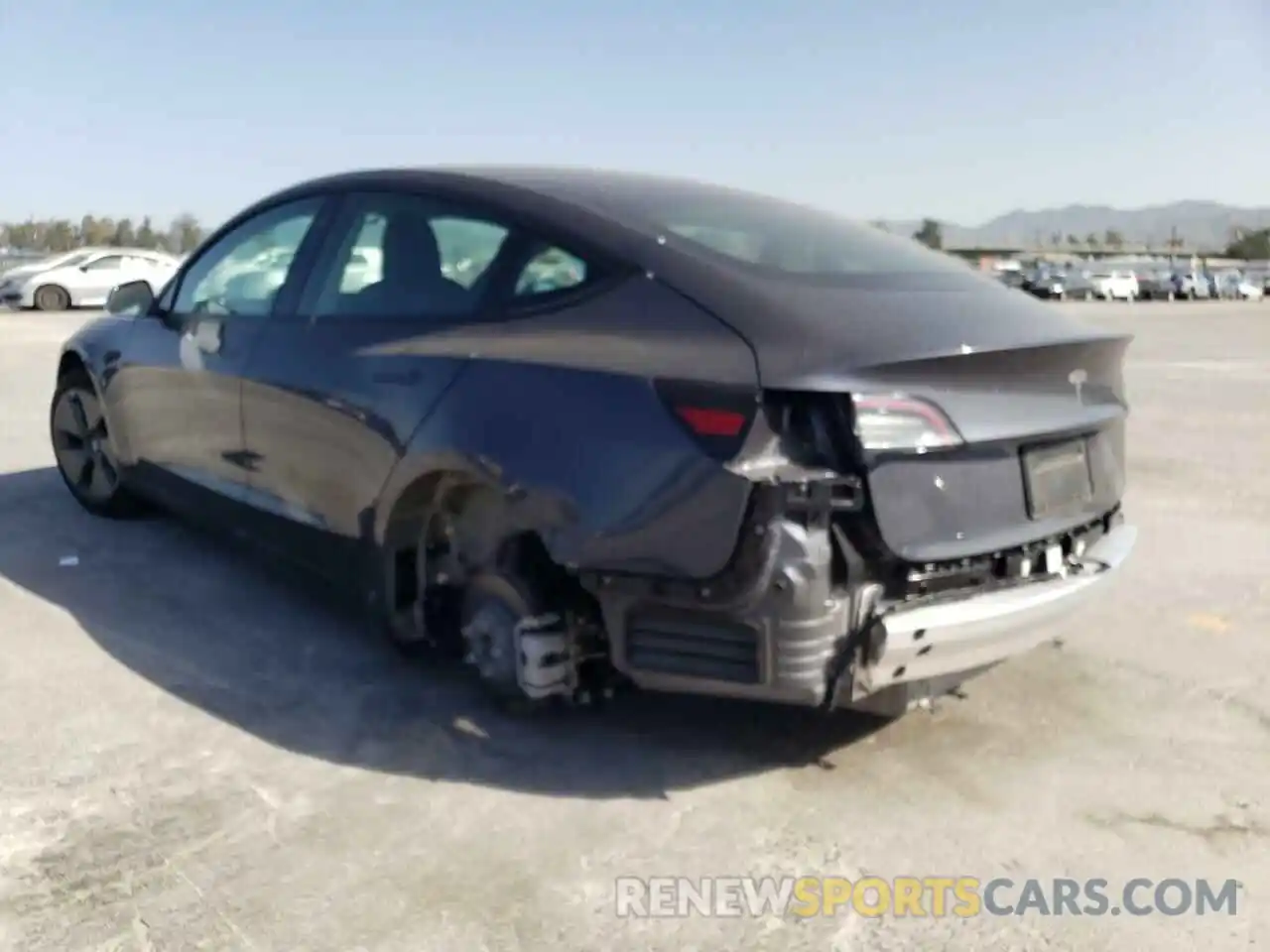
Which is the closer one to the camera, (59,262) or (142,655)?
(142,655)

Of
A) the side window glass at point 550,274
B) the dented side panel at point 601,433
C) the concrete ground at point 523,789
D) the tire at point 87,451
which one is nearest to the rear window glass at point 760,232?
the side window glass at point 550,274

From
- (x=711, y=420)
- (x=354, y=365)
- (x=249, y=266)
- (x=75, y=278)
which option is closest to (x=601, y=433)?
(x=711, y=420)

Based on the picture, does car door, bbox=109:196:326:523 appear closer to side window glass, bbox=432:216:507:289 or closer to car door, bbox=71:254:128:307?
side window glass, bbox=432:216:507:289

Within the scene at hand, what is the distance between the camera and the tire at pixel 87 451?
5.49 metres

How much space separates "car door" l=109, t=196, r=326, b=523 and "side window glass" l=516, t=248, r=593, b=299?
44.4 inches

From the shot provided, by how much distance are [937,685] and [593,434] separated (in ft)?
3.70

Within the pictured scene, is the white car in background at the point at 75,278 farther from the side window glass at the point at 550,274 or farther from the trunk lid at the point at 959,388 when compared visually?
the trunk lid at the point at 959,388

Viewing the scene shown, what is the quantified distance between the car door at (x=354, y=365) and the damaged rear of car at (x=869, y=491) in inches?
26.8

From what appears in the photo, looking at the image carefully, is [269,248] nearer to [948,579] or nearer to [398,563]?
[398,563]

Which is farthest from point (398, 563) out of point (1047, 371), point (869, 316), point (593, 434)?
point (1047, 371)

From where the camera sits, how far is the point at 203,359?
14.9 feet

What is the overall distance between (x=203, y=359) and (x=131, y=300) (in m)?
1.09

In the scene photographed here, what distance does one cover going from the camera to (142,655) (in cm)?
398

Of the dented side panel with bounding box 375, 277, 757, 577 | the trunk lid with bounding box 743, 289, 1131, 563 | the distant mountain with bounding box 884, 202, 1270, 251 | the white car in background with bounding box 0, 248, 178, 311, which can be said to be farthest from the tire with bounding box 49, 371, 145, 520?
the distant mountain with bounding box 884, 202, 1270, 251
